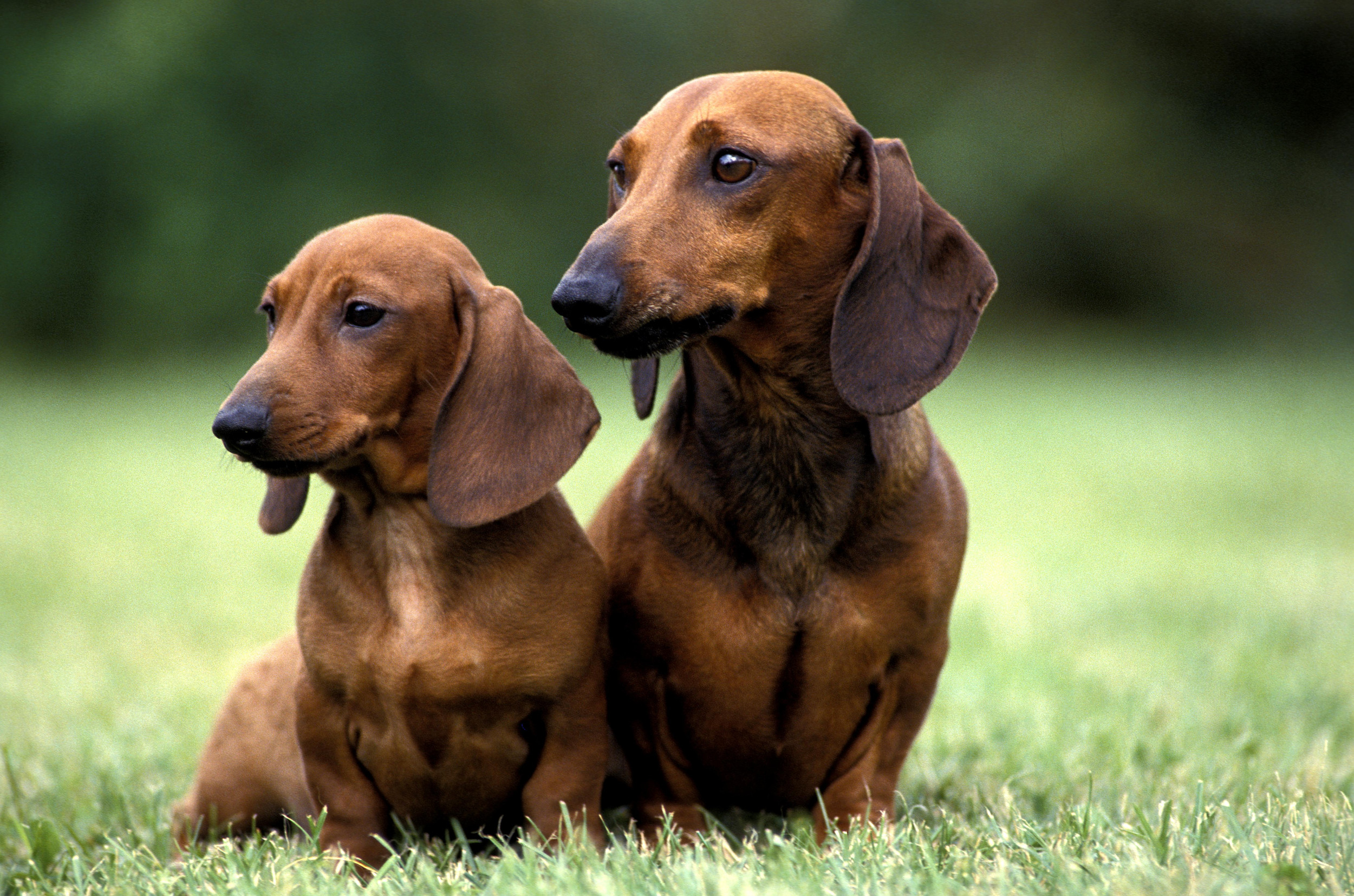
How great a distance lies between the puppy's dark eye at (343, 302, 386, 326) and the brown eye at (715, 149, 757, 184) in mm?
820

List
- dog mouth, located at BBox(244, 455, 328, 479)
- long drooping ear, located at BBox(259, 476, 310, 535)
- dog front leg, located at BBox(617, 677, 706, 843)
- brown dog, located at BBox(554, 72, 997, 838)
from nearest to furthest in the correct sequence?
dog mouth, located at BBox(244, 455, 328, 479) < brown dog, located at BBox(554, 72, 997, 838) < dog front leg, located at BBox(617, 677, 706, 843) < long drooping ear, located at BBox(259, 476, 310, 535)

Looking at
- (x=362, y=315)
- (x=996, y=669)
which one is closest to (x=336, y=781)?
(x=362, y=315)

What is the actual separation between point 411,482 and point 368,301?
43 centimetres

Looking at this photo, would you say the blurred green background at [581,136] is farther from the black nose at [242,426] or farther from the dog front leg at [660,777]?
the black nose at [242,426]

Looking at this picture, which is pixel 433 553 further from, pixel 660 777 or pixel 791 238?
pixel 791 238

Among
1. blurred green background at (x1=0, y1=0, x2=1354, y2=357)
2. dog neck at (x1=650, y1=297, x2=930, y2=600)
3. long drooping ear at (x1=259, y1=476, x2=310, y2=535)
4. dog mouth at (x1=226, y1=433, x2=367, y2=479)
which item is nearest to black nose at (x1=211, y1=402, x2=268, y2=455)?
dog mouth at (x1=226, y1=433, x2=367, y2=479)

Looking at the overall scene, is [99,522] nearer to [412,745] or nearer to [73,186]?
[412,745]

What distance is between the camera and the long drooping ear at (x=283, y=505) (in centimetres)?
350

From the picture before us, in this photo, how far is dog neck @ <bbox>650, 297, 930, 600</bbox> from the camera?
3.24 m

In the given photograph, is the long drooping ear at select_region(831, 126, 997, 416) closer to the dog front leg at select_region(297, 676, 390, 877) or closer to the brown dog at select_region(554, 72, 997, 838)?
the brown dog at select_region(554, 72, 997, 838)

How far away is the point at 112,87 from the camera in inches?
755

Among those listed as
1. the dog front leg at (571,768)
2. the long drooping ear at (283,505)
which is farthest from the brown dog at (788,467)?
the long drooping ear at (283,505)

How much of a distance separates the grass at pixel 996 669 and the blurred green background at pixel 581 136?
5.93 m

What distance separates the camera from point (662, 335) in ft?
9.85
